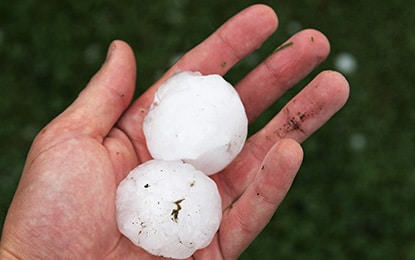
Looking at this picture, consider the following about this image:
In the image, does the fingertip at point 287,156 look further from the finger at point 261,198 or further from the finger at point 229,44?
the finger at point 229,44

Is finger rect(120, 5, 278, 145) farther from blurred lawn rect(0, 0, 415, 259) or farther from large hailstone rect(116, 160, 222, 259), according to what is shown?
blurred lawn rect(0, 0, 415, 259)

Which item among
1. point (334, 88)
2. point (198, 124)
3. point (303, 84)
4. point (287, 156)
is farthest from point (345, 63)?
point (287, 156)

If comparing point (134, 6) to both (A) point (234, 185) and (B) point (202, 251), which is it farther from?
(B) point (202, 251)

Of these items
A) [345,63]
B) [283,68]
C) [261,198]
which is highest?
[283,68]

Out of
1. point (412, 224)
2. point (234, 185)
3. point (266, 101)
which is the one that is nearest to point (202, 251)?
point (234, 185)

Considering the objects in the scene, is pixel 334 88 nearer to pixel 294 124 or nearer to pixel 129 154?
pixel 294 124

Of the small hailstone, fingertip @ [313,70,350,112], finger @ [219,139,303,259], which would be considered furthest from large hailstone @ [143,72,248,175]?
the small hailstone
